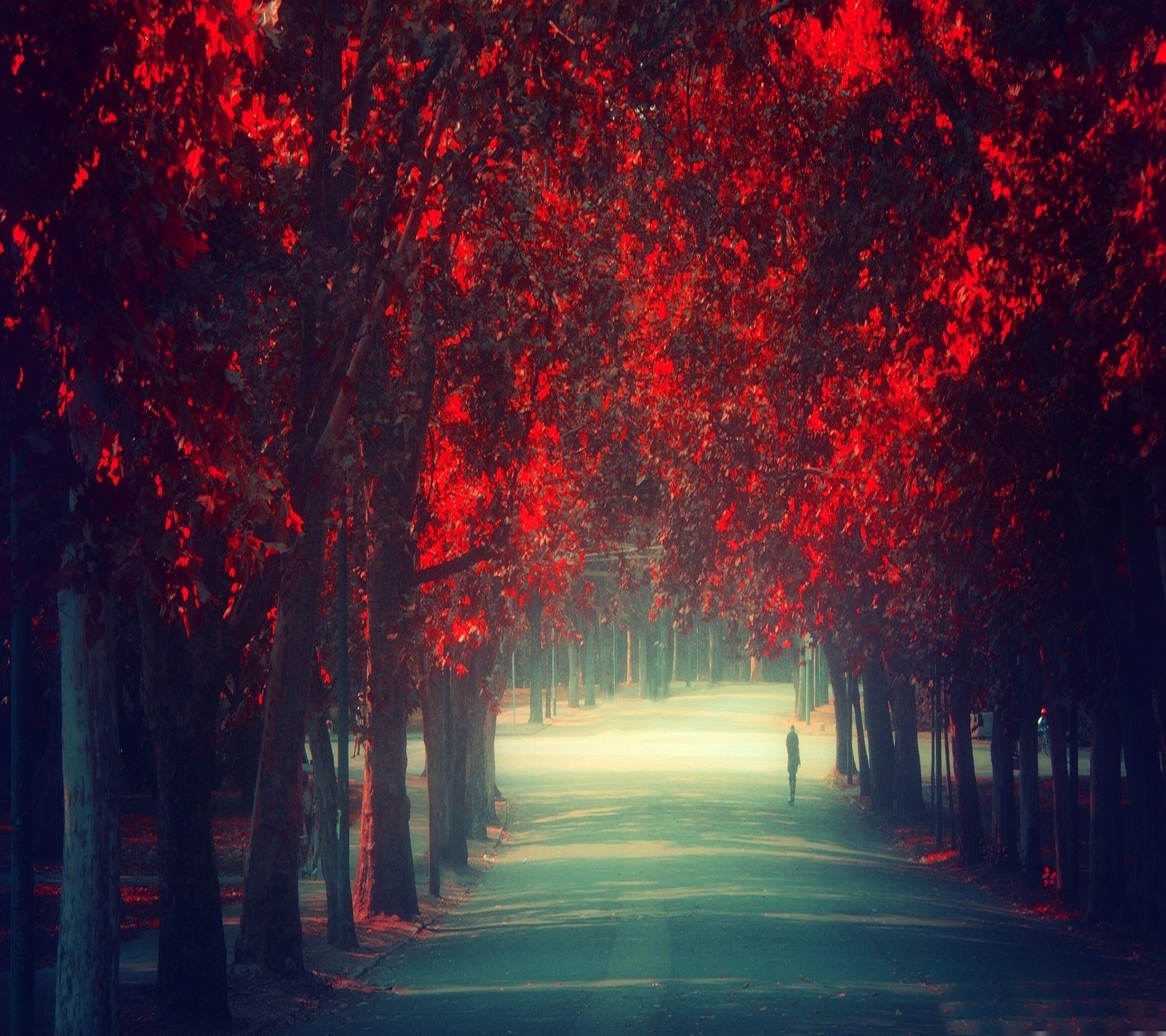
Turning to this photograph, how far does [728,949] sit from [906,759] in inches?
874

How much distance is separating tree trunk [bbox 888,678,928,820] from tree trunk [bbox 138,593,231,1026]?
27.0 m

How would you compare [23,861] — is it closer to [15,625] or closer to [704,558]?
[15,625]

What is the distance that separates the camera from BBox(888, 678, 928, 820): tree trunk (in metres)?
40.3

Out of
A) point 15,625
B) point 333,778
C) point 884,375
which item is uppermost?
point 884,375

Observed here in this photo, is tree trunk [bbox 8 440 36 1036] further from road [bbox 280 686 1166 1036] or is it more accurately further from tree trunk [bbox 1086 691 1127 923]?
tree trunk [bbox 1086 691 1127 923]

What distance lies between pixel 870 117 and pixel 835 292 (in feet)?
4.66

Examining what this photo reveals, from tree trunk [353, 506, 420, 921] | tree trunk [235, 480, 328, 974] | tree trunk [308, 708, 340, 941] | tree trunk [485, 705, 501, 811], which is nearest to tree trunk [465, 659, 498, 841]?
tree trunk [485, 705, 501, 811]

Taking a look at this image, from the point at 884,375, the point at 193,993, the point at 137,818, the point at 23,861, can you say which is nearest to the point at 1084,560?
the point at 884,375

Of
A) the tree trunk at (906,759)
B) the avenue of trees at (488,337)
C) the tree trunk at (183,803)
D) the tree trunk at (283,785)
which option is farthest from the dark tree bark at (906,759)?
the tree trunk at (183,803)

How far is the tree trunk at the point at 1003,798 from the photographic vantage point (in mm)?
29312

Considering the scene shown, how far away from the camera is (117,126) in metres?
8.40

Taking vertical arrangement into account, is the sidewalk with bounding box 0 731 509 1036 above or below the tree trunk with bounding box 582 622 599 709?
below

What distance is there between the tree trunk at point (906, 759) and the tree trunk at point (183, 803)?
27011 mm

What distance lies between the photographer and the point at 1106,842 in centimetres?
2208
